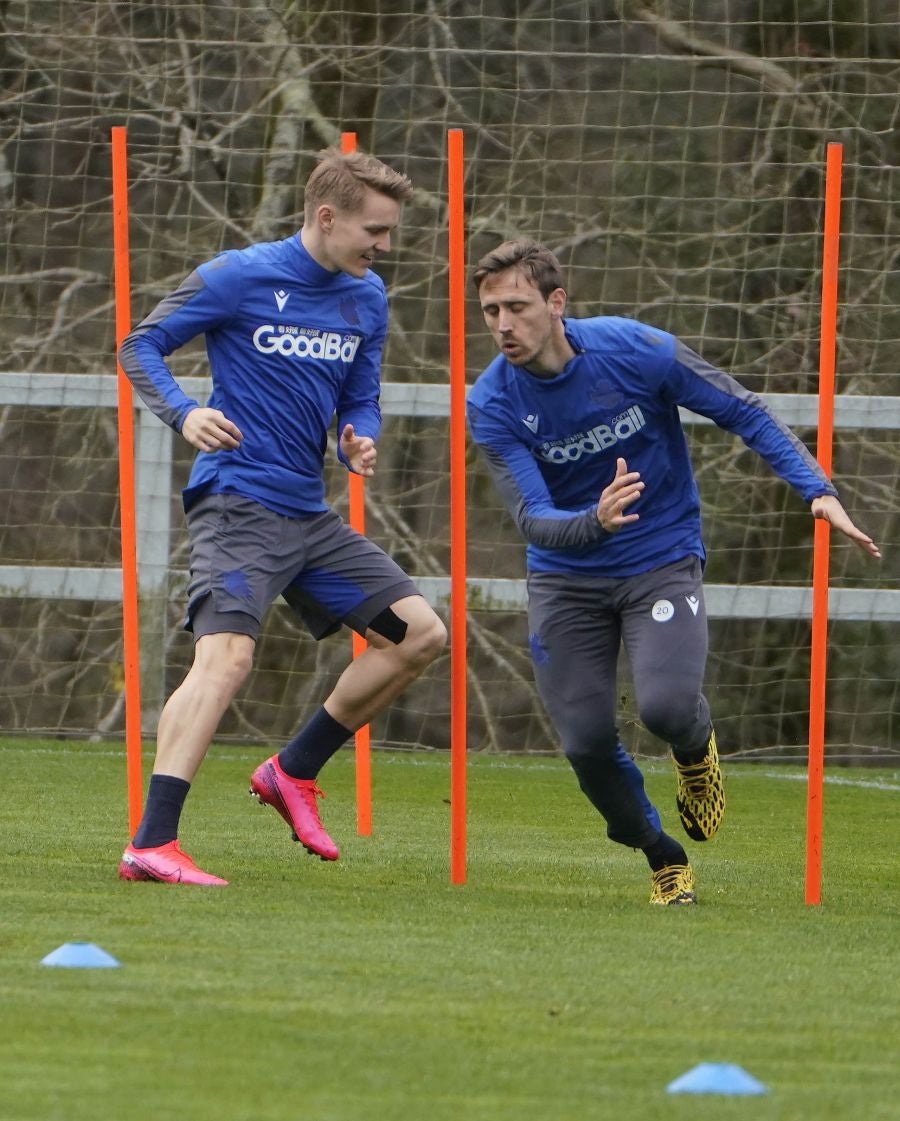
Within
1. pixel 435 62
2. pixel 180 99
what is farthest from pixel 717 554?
pixel 180 99

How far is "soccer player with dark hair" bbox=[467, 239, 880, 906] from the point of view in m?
4.87

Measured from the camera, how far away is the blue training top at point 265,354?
5062mm

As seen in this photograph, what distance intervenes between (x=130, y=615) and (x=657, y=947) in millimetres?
2000

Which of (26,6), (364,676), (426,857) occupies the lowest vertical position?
(426,857)

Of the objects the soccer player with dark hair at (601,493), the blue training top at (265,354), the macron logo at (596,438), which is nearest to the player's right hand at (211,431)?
the blue training top at (265,354)

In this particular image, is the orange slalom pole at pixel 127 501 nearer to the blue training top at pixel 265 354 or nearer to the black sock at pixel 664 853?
the blue training top at pixel 265 354

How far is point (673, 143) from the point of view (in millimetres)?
11336

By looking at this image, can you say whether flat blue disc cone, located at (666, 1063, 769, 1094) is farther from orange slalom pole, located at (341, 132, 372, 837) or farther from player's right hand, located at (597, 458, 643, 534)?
orange slalom pole, located at (341, 132, 372, 837)

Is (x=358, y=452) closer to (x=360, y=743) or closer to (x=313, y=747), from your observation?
(x=313, y=747)

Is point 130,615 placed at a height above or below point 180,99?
below

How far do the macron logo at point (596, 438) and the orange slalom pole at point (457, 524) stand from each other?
293 millimetres

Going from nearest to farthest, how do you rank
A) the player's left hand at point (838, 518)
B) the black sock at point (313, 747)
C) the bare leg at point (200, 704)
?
1. the player's left hand at point (838, 518)
2. the bare leg at point (200, 704)
3. the black sock at point (313, 747)

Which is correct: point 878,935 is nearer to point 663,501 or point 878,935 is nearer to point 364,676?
point 663,501

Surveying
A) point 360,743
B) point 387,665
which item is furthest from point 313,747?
point 360,743
